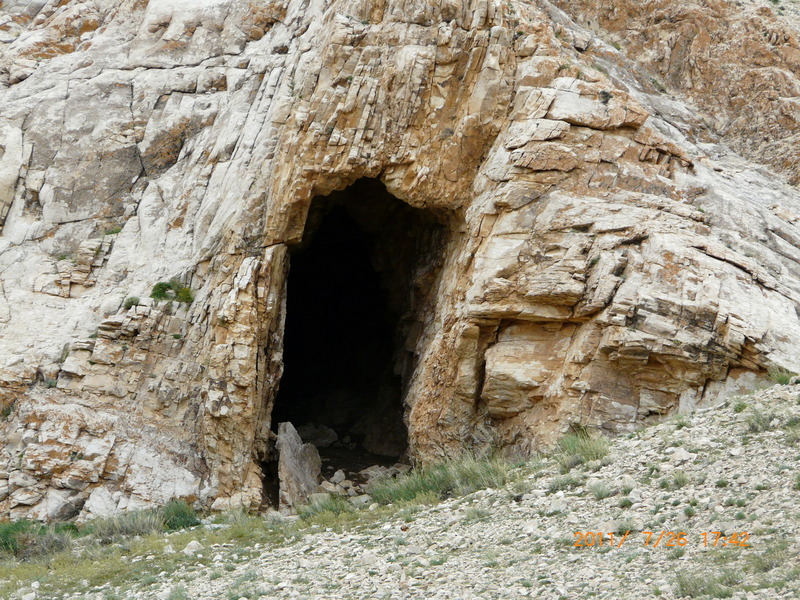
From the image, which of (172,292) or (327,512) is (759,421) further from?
(172,292)

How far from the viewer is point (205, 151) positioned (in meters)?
19.6

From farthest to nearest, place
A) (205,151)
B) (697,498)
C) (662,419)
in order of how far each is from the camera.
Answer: (205,151), (662,419), (697,498)

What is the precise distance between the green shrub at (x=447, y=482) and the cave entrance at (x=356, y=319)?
474 cm

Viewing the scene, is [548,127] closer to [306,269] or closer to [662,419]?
[662,419]

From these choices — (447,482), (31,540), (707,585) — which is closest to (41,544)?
(31,540)

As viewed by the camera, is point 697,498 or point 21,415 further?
point 21,415

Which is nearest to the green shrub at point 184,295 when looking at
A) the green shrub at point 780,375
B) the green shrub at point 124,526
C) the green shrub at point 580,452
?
the green shrub at point 124,526

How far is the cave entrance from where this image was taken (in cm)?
2100

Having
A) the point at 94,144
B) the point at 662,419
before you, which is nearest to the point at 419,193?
the point at 662,419

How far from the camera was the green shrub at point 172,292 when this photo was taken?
17891mm

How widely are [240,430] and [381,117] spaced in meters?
7.54
